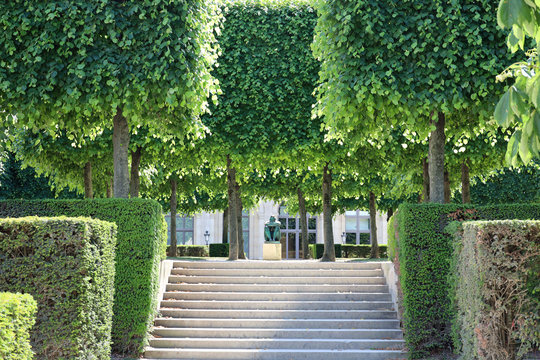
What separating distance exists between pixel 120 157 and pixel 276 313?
4185 millimetres

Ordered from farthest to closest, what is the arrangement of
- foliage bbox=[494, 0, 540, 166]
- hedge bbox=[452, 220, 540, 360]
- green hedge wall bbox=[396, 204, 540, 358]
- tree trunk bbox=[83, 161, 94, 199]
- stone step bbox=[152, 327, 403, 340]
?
tree trunk bbox=[83, 161, 94, 199], stone step bbox=[152, 327, 403, 340], green hedge wall bbox=[396, 204, 540, 358], hedge bbox=[452, 220, 540, 360], foliage bbox=[494, 0, 540, 166]

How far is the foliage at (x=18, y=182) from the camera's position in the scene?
878 inches

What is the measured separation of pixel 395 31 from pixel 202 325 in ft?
20.8

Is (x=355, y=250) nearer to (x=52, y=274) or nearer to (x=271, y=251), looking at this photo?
(x=271, y=251)

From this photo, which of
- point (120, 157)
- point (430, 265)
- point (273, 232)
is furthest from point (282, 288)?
point (273, 232)

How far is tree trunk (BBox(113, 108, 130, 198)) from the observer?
11852mm

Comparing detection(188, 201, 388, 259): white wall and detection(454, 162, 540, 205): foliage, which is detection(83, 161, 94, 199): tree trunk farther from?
detection(188, 201, 388, 259): white wall

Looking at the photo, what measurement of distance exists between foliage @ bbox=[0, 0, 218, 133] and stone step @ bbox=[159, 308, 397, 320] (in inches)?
155

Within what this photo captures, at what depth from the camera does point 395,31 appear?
1100 centimetres

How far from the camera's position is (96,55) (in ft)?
35.7

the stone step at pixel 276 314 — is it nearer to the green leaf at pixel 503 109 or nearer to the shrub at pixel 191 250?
the green leaf at pixel 503 109

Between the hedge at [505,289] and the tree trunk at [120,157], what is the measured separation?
638cm

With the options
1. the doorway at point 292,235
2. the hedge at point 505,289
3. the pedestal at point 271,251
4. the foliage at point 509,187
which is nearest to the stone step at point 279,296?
the hedge at point 505,289

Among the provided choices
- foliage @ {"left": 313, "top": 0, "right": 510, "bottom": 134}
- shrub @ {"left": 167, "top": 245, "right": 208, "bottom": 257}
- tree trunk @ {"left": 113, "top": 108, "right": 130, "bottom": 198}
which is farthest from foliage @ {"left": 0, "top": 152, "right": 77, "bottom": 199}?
shrub @ {"left": 167, "top": 245, "right": 208, "bottom": 257}
